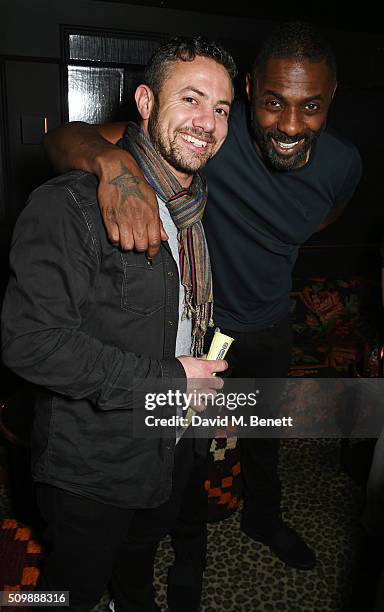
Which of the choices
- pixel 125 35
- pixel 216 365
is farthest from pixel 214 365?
pixel 125 35

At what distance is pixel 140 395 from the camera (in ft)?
3.88

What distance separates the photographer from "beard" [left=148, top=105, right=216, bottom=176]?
4.24 ft

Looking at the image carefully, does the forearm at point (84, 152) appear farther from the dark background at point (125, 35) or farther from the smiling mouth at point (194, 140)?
the dark background at point (125, 35)

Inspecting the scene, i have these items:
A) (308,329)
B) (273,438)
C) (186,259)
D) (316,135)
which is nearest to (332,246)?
(308,329)

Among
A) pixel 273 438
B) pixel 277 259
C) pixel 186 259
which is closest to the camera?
pixel 186 259

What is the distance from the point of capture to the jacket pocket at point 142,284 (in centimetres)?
120

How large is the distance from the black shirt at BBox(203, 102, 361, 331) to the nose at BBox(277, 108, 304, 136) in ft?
0.48

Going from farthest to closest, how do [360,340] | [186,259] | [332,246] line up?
[332,246]
[360,340]
[186,259]

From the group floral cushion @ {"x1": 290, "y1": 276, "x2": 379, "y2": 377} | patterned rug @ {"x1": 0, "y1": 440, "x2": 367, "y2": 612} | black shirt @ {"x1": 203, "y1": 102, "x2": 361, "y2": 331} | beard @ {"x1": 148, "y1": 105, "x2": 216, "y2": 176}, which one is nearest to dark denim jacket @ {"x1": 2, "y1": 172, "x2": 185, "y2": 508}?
beard @ {"x1": 148, "y1": 105, "x2": 216, "y2": 176}

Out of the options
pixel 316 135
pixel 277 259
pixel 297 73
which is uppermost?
pixel 297 73

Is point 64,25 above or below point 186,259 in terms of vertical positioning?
above

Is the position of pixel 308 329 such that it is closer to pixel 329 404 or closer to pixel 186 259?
pixel 329 404

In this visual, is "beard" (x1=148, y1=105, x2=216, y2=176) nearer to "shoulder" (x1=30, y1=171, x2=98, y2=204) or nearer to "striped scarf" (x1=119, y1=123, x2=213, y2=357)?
"striped scarf" (x1=119, y1=123, x2=213, y2=357)

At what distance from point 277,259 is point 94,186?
0.86 metres
